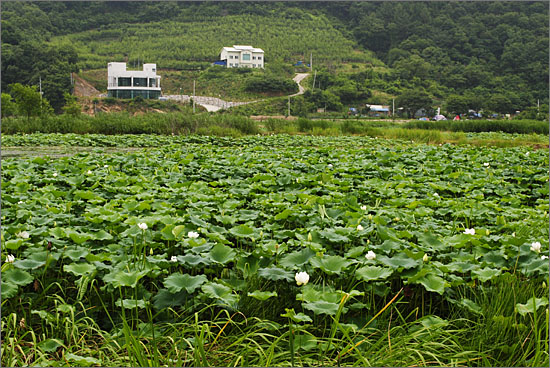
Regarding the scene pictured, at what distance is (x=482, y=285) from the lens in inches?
77.8

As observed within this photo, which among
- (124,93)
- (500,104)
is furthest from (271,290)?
(500,104)

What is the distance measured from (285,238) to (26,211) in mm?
1557

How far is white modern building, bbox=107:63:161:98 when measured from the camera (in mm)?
39562

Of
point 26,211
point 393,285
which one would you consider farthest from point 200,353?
point 26,211

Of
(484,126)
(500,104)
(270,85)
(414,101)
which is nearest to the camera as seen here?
(484,126)

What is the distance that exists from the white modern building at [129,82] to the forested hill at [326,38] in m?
4.03

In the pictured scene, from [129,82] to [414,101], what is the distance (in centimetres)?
2747

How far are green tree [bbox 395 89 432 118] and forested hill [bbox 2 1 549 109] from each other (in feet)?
13.1

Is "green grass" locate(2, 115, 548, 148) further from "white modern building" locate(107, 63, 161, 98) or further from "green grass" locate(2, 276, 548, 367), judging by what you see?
"white modern building" locate(107, 63, 161, 98)

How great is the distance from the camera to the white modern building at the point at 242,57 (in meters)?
52.2

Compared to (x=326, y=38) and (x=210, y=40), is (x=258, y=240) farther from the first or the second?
(x=326, y=38)

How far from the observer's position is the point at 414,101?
43469 mm

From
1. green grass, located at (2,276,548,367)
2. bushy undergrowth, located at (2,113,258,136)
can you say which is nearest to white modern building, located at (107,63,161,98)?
bushy undergrowth, located at (2,113,258,136)

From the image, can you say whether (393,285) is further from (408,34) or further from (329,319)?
(408,34)
